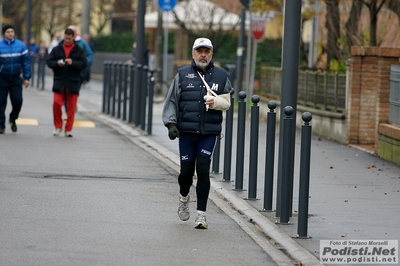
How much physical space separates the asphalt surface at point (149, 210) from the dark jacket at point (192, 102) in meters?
0.92

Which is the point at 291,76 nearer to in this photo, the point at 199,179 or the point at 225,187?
the point at 199,179

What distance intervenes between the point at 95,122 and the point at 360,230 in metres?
12.7

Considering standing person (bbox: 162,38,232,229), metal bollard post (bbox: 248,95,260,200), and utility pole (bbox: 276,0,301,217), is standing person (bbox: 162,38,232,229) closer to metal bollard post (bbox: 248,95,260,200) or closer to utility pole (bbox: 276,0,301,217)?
utility pole (bbox: 276,0,301,217)

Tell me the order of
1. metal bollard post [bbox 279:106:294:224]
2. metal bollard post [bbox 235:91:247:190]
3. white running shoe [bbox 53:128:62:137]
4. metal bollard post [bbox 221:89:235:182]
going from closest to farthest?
metal bollard post [bbox 279:106:294:224] < metal bollard post [bbox 235:91:247:190] < metal bollard post [bbox 221:89:235:182] < white running shoe [bbox 53:128:62:137]

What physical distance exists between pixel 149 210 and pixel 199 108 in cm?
141

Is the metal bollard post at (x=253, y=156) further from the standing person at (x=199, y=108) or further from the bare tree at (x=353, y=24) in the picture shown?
the bare tree at (x=353, y=24)

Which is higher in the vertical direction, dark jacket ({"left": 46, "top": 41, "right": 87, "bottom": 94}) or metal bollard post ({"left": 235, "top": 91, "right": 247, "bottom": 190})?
dark jacket ({"left": 46, "top": 41, "right": 87, "bottom": 94})

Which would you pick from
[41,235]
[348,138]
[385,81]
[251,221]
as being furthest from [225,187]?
[348,138]

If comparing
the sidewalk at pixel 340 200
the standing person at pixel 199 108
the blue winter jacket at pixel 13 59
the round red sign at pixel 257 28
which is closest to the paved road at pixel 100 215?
the sidewalk at pixel 340 200

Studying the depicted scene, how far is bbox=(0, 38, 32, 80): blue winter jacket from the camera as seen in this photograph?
16.6 m

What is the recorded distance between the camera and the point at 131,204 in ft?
33.1

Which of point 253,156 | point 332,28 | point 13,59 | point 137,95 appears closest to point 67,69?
point 13,59

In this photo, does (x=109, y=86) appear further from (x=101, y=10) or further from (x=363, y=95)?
(x=101, y=10)

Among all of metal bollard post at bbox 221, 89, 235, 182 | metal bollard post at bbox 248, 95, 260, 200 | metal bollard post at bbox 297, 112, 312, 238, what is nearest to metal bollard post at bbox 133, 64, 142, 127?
metal bollard post at bbox 221, 89, 235, 182
